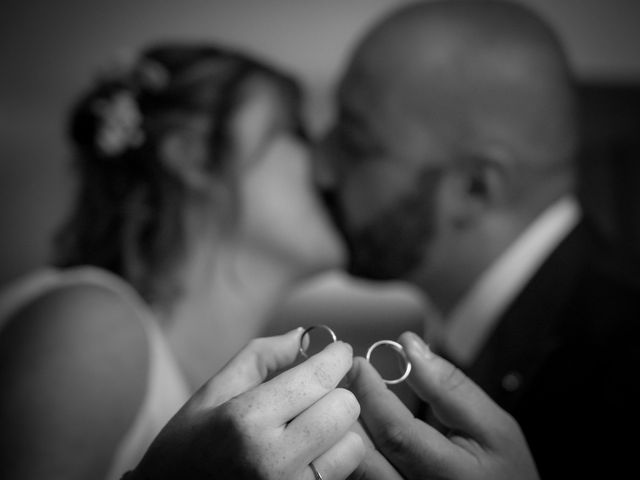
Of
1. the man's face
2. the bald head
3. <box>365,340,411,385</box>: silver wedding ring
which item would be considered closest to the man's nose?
the man's face

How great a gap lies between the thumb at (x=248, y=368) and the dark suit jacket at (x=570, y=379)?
0.20 meters

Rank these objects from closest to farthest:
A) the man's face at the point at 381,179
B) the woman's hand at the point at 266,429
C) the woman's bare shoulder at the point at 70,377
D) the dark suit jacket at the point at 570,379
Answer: the woman's hand at the point at 266,429 → the dark suit jacket at the point at 570,379 → the woman's bare shoulder at the point at 70,377 → the man's face at the point at 381,179

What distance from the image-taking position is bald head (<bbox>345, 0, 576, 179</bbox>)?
0.69 m

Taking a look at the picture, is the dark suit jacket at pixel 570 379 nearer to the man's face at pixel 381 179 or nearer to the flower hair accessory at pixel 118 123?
the man's face at pixel 381 179

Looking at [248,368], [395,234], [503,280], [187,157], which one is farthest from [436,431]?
[187,157]

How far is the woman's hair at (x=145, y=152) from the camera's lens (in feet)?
2.55

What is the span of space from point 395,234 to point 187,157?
0.31m

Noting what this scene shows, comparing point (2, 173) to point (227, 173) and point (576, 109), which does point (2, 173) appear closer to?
point (227, 173)

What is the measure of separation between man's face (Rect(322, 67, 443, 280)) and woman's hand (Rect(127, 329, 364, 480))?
423 millimetres

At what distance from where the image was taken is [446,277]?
0.77 meters

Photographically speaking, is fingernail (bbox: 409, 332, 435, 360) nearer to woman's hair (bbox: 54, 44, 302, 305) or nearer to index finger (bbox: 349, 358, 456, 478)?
index finger (bbox: 349, 358, 456, 478)

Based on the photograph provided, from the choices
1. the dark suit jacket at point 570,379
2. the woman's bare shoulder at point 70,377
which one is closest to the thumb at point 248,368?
the dark suit jacket at point 570,379

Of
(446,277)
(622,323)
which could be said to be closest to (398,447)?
(622,323)

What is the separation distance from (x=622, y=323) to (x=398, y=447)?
316 millimetres
